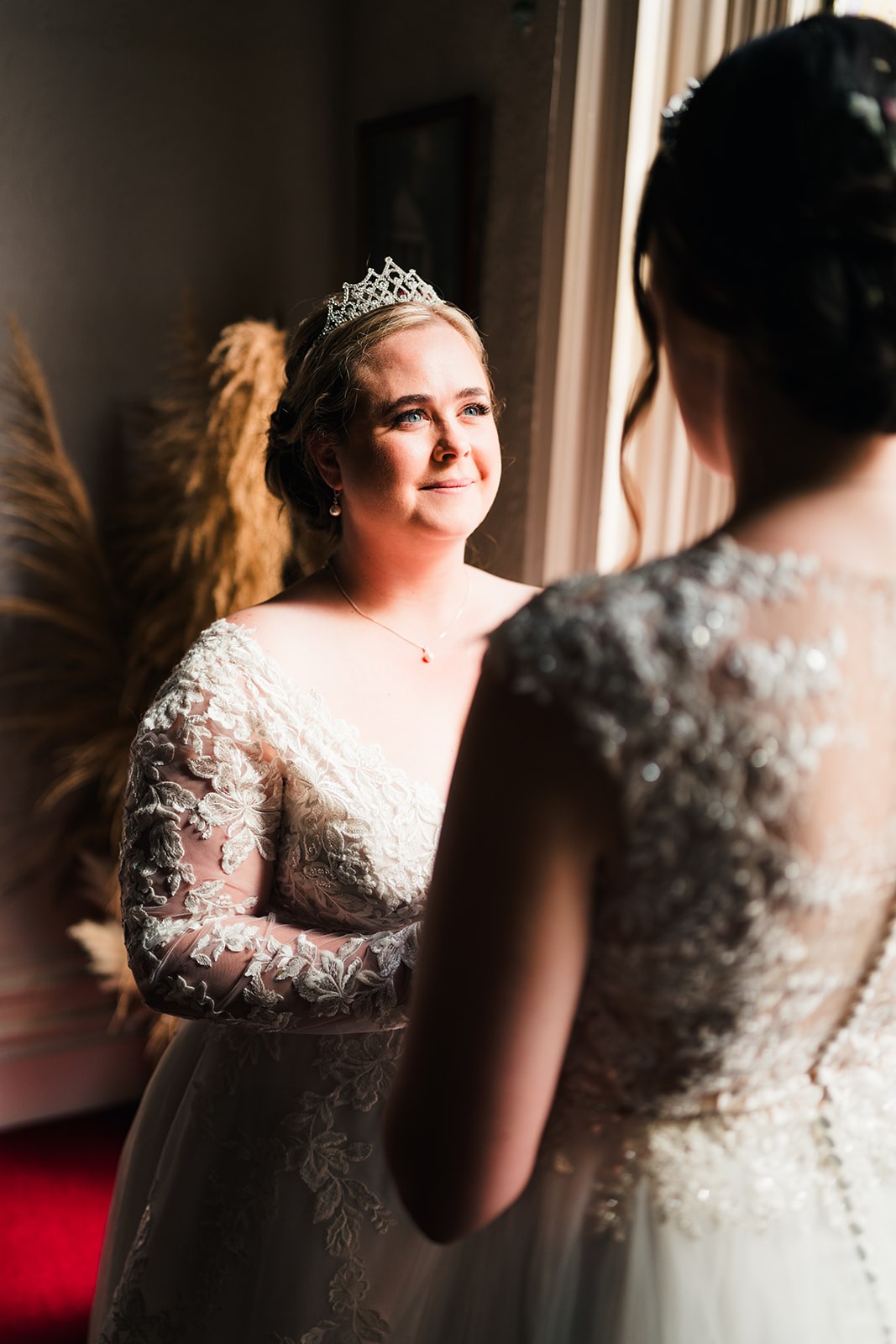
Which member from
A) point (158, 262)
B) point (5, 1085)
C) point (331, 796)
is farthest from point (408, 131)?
point (5, 1085)

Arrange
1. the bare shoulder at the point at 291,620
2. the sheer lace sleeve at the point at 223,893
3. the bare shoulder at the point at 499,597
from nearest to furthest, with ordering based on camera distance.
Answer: the sheer lace sleeve at the point at 223,893, the bare shoulder at the point at 291,620, the bare shoulder at the point at 499,597

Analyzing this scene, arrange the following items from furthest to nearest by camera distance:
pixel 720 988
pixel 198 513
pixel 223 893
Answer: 1. pixel 198 513
2. pixel 223 893
3. pixel 720 988

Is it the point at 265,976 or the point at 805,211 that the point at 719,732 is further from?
the point at 265,976

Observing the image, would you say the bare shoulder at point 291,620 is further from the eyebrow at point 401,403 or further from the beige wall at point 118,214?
the beige wall at point 118,214

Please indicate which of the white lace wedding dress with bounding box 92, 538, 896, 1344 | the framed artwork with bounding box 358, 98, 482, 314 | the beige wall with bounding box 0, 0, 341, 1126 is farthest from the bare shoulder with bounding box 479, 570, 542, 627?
the beige wall with bounding box 0, 0, 341, 1126

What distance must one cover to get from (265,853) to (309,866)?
0.22 ft

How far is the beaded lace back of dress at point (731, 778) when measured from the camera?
0.65 metres

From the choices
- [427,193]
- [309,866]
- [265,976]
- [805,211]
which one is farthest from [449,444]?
[427,193]

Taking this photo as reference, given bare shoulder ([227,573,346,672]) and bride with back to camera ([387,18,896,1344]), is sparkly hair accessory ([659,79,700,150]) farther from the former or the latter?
bare shoulder ([227,573,346,672])

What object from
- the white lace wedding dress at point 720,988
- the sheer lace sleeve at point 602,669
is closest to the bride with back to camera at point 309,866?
the white lace wedding dress at point 720,988

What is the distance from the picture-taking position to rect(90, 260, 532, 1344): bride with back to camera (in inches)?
53.4

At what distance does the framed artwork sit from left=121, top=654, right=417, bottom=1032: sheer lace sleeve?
1532mm

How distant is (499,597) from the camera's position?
188 cm

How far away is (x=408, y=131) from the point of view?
109 inches
